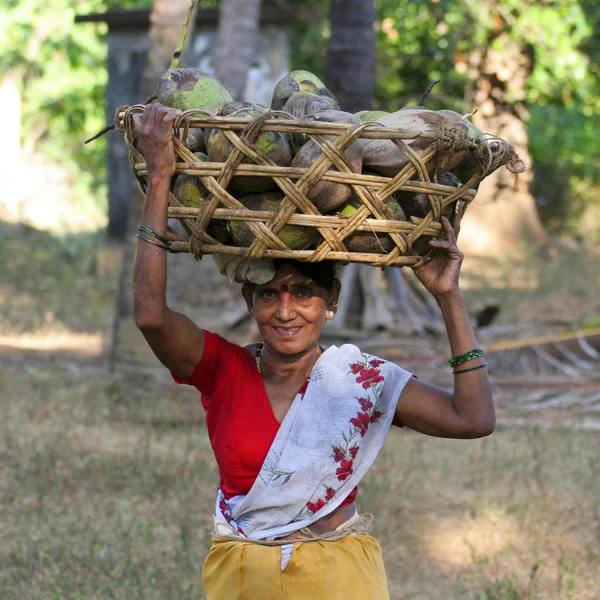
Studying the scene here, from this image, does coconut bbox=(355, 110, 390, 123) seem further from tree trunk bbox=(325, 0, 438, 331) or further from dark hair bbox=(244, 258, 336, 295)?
tree trunk bbox=(325, 0, 438, 331)

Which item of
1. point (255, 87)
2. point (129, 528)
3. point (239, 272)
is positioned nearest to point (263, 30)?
point (255, 87)

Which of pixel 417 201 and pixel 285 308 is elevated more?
pixel 417 201

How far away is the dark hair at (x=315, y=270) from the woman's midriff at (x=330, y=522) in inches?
21.7

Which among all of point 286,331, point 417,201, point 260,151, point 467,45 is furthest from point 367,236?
point 467,45

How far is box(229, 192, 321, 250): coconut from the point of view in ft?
6.44

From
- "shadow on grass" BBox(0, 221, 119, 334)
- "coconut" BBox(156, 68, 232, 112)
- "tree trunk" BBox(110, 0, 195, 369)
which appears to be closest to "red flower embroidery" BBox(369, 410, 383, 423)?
"coconut" BBox(156, 68, 232, 112)

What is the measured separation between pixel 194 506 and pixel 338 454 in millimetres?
2262

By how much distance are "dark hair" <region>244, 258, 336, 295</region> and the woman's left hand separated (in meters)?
0.23

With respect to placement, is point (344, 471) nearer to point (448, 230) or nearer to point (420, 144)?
point (448, 230)

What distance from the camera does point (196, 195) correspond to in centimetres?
205

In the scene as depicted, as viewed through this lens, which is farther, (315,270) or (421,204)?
(315,270)

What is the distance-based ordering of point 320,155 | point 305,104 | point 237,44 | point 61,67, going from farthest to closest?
1. point 61,67
2. point 237,44
3. point 305,104
4. point 320,155

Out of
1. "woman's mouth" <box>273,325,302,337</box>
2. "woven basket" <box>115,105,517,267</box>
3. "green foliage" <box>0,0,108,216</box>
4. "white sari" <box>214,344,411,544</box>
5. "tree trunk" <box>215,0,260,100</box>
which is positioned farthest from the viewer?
"green foliage" <box>0,0,108,216</box>

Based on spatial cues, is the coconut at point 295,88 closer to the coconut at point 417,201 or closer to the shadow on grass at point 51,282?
the coconut at point 417,201
